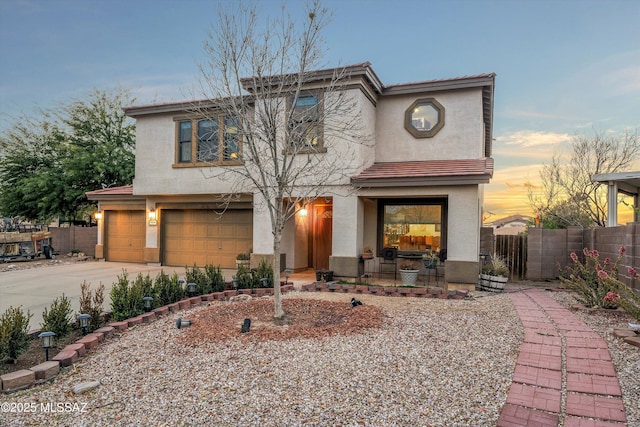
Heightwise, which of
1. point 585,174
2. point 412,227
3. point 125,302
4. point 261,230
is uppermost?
point 585,174

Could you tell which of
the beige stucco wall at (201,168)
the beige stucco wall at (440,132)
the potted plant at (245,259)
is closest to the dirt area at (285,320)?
the beige stucco wall at (201,168)

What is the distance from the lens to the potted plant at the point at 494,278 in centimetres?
980

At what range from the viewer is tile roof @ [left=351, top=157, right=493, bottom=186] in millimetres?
9906

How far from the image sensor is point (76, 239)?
1880cm

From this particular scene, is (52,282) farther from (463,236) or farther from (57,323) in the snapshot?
(463,236)

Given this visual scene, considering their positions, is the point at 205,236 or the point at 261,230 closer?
the point at 261,230

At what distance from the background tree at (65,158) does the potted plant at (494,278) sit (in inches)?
754

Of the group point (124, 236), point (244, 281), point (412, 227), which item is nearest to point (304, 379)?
point (244, 281)

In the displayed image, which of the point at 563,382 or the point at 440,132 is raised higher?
the point at 440,132

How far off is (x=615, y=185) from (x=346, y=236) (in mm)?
7315

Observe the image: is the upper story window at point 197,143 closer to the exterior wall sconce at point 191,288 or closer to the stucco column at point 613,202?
the exterior wall sconce at point 191,288

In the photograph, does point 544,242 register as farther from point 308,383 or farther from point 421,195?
point 308,383

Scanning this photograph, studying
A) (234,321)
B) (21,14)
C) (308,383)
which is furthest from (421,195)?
(21,14)

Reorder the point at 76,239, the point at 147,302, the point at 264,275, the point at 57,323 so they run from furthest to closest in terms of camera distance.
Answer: the point at 76,239, the point at 264,275, the point at 147,302, the point at 57,323
